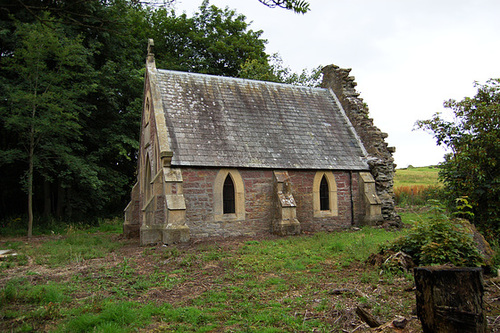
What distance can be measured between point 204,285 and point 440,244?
210 inches

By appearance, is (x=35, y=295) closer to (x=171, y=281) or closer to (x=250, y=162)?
(x=171, y=281)

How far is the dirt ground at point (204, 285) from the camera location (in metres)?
6.07

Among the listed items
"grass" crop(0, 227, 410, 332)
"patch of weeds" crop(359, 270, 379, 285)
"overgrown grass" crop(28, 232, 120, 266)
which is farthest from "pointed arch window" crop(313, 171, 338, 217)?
"patch of weeds" crop(359, 270, 379, 285)

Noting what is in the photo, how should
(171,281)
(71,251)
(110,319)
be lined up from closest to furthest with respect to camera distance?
(110,319) → (171,281) → (71,251)

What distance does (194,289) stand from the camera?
8664mm

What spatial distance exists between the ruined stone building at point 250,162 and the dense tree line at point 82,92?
4.30 metres

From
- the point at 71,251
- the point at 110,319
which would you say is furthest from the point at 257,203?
the point at 110,319

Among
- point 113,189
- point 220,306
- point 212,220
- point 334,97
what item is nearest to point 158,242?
point 212,220

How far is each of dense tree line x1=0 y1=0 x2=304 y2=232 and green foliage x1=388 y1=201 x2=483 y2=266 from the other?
34.3ft

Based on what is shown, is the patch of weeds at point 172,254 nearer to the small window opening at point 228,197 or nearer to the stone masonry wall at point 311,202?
the small window opening at point 228,197

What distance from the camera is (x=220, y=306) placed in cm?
727

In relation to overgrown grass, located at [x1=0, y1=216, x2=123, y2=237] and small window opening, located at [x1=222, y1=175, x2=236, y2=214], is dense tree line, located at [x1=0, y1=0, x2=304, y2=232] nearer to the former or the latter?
overgrown grass, located at [x1=0, y1=216, x2=123, y2=237]

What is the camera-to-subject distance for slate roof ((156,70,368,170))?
16750mm

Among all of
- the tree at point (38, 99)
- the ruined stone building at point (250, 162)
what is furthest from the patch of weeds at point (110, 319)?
the tree at point (38, 99)
